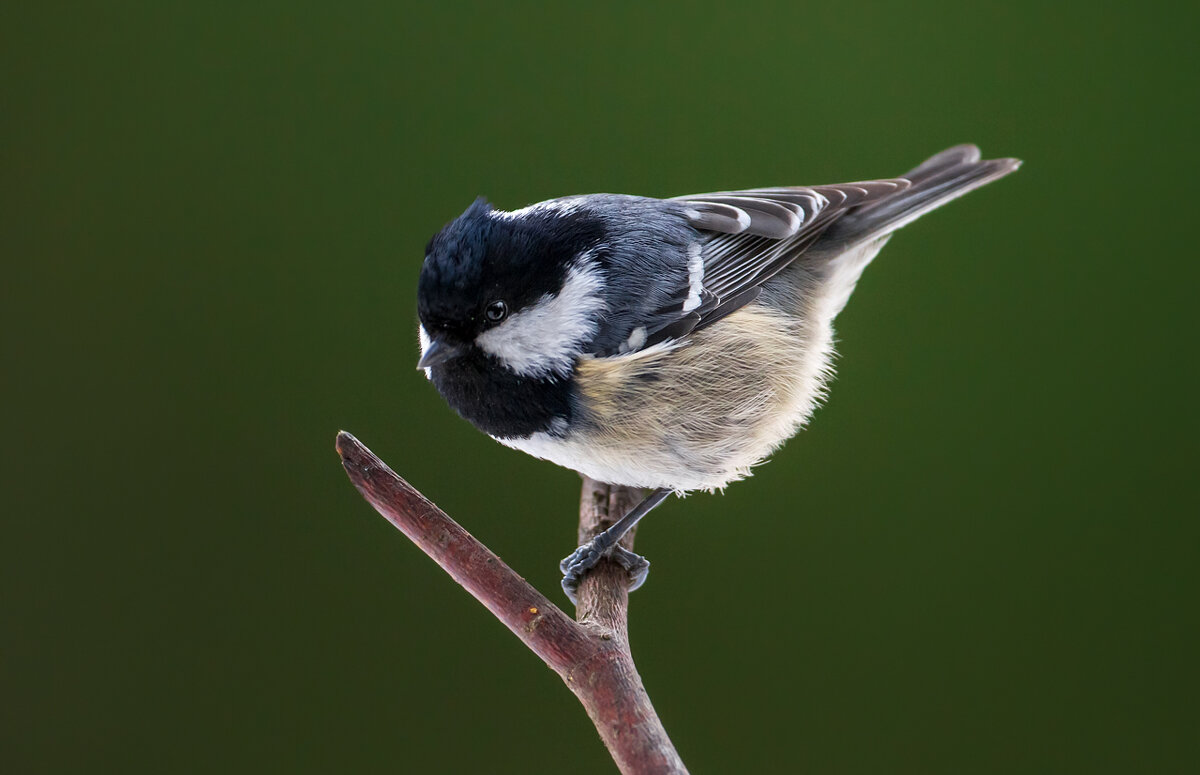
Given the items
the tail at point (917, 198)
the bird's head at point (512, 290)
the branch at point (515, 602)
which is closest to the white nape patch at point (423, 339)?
the bird's head at point (512, 290)

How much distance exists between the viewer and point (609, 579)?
1.23 meters

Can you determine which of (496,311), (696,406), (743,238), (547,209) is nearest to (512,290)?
(496,311)

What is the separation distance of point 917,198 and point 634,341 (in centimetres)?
53

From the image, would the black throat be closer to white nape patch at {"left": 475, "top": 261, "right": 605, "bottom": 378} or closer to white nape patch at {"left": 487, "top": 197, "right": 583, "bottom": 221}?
white nape patch at {"left": 475, "top": 261, "right": 605, "bottom": 378}

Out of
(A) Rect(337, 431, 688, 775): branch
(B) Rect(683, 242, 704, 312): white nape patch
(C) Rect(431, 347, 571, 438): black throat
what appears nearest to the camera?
(A) Rect(337, 431, 688, 775): branch

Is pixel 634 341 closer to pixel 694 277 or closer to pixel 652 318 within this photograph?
pixel 652 318

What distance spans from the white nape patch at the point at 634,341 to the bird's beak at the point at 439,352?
19 cm

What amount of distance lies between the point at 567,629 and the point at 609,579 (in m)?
0.29

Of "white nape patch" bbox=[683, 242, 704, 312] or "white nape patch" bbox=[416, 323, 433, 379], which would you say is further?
"white nape patch" bbox=[683, 242, 704, 312]

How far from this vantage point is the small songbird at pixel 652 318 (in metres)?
0.98

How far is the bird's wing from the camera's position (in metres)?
1.16

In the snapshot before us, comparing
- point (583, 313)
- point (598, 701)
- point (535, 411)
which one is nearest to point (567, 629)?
point (598, 701)

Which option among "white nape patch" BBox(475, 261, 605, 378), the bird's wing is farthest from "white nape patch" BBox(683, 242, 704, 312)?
"white nape patch" BBox(475, 261, 605, 378)

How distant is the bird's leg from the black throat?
0.87 ft
